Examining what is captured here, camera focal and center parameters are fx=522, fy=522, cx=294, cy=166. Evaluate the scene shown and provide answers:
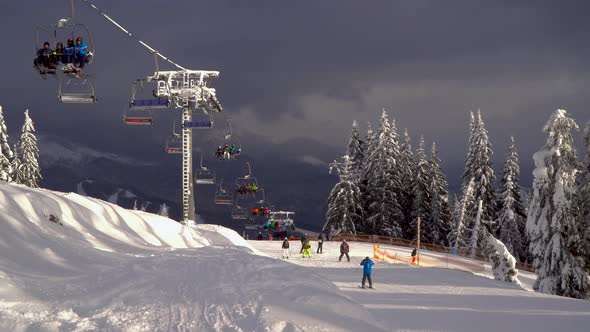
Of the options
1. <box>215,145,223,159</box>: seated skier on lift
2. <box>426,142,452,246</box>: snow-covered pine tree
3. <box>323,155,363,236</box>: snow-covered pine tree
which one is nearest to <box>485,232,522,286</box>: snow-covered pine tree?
<box>215,145,223,159</box>: seated skier on lift

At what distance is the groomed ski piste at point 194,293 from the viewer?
37.6ft

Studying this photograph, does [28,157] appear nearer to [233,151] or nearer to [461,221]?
[233,151]

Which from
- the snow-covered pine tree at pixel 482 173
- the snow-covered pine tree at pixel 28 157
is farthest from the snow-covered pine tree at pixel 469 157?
Result: the snow-covered pine tree at pixel 28 157

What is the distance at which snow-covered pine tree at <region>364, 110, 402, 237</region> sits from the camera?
51.9 metres

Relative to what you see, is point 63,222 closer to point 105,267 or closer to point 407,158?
point 105,267

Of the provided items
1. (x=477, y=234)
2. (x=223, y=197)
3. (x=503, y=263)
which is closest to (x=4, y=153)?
(x=223, y=197)

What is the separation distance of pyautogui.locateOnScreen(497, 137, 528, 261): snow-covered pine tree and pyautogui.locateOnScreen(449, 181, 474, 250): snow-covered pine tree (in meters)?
3.38

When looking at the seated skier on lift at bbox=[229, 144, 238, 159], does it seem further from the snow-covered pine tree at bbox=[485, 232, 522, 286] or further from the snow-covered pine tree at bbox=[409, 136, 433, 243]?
the snow-covered pine tree at bbox=[409, 136, 433, 243]

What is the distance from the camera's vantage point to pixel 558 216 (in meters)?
29.8

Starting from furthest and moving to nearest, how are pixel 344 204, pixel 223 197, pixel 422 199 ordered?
pixel 422 199
pixel 344 204
pixel 223 197

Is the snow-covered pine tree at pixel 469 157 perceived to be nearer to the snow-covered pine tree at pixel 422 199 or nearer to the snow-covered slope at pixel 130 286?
the snow-covered pine tree at pixel 422 199

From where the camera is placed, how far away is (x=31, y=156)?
50875 mm

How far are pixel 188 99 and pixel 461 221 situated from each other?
29734 millimetres

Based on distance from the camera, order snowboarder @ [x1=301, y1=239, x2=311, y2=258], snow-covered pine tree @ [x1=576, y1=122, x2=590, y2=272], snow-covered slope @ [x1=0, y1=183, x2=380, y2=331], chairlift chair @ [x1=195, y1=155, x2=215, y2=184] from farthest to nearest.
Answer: chairlift chair @ [x1=195, y1=155, x2=215, y2=184]
snowboarder @ [x1=301, y1=239, x2=311, y2=258]
snow-covered pine tree @ [x1=576, y1=122, x2=590, y2=272]
snow-covered slope @ [x1=0, y1=183, x2=380, y2=331]
